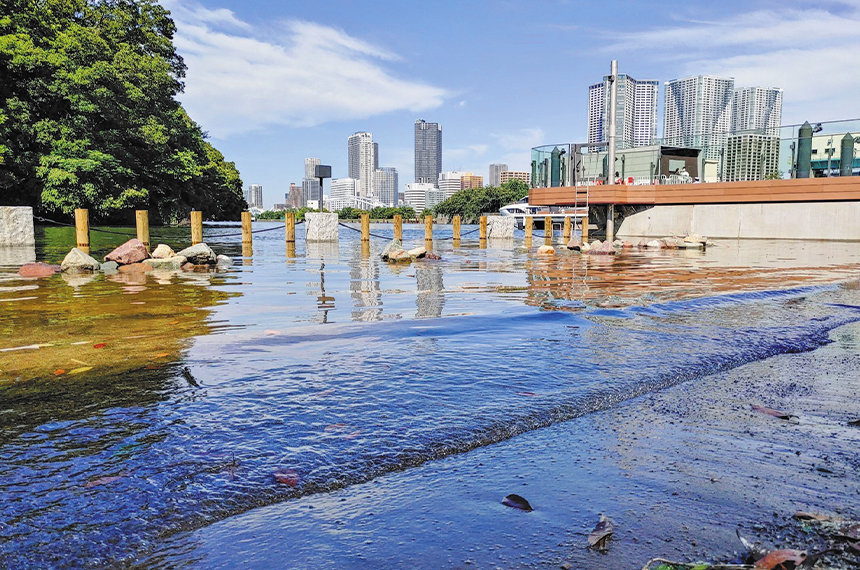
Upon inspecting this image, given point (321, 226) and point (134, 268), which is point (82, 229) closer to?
point (134, 268)

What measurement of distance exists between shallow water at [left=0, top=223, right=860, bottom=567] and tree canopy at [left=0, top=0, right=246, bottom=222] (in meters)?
23.3

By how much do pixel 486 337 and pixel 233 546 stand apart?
11.1 ft

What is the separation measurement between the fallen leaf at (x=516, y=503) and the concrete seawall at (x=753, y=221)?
28.1 m

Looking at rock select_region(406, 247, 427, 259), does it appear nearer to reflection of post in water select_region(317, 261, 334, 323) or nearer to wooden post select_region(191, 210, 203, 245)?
reflection of post in water select_region(317, 261, 334, 323)

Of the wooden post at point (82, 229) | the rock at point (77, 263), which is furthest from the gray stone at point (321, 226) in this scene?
the rock at point (77, 263)

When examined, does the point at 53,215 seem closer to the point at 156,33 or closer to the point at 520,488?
the point at 156,33

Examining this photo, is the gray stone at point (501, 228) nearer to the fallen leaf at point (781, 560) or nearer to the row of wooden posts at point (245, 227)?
the row of wooden posts at point (245, 227)

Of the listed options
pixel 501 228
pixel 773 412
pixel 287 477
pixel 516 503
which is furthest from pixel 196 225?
pixel 516 503

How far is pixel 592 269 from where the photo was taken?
12.2 meters

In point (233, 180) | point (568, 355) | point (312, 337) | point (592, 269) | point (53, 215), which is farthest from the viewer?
point (233, 180)

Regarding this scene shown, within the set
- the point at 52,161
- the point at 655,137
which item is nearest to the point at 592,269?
the point at 655,137

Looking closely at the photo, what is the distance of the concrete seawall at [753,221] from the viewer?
25047 mm

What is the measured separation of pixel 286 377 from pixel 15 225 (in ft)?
54.6

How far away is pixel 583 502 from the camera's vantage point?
2.05 metres
